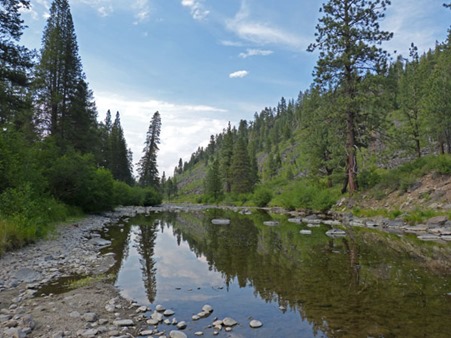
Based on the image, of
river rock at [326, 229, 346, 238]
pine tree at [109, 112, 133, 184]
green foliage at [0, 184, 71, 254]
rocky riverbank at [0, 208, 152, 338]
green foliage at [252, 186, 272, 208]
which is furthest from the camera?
pine tree at [109, 112, 133, 184]

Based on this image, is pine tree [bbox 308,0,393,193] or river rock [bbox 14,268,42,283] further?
pine tree [bbox 308,0,393,193]

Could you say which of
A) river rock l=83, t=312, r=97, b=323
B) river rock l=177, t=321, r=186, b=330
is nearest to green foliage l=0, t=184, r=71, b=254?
river rock l=83, t=312, r=97, b=323

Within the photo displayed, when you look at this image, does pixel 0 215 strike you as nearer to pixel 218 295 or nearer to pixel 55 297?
pixel 55 297

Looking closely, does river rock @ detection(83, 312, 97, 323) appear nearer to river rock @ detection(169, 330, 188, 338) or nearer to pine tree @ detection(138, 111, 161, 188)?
river rock @ detection(169, 330, 188, 338)

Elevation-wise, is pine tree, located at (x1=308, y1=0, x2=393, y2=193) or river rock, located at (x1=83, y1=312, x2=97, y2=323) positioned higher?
pine tree, located at (x1=308, y1=0, x2=393, y2=193)

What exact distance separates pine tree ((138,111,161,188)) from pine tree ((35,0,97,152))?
36800 mm

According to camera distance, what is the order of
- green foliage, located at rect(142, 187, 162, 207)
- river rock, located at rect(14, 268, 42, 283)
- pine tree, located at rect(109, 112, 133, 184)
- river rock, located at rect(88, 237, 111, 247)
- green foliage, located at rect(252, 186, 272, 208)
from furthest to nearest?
pine tree, located at rect(109, 112, 133, 184)
green foliage, located at rect(142, 187, 162, 207)
green foliage, located at rect(252, 186, 272, 208)
river rock, located at rect(88, 237, 111, 247)
river rock, located at rect(14, 268, 42, 283)

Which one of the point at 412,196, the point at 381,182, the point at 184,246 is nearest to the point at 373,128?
the point at 381,182

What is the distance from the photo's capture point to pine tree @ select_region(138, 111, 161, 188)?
69750 mm

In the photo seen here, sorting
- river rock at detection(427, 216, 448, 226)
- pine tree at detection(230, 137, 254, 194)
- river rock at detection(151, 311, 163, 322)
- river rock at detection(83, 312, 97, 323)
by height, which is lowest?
river rock at detection(151, 311, 163, 322)

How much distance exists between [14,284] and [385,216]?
20412 mm

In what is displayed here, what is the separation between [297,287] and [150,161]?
212 ft

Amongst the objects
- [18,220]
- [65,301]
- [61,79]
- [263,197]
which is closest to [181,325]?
[65,301]

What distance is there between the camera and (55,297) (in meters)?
7.11
